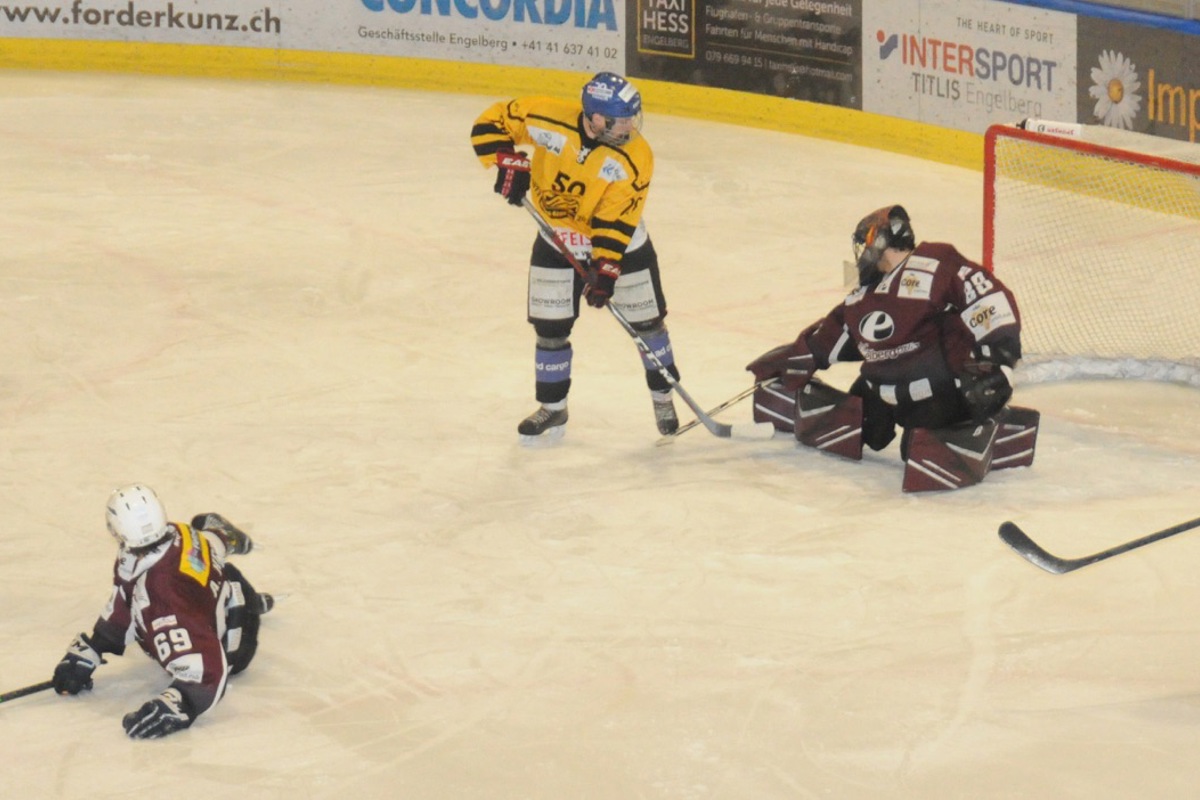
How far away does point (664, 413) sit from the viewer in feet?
19.7

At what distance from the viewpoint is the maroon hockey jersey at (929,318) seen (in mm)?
5406

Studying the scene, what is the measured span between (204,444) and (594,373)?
1.52m

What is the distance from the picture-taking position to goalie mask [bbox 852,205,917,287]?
5469 millimetres

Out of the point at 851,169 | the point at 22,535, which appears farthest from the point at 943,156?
the point at 22,535

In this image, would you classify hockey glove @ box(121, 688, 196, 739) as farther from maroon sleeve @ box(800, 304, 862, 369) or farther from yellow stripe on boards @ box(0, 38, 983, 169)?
yellow stripe on boards @ box(0, 38, 983, 169)

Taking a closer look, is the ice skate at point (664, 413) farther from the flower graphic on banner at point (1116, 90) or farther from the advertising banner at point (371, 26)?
the advertising banner at point (371, 26)

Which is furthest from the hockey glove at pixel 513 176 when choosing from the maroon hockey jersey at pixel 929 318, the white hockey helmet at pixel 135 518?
the white hockey helmet at pixel 135 518

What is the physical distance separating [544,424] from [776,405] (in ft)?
2.49

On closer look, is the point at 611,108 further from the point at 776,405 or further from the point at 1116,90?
the point at 1116,90

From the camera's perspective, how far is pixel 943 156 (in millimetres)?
9797

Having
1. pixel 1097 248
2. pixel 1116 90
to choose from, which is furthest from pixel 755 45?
pixel 1097 248

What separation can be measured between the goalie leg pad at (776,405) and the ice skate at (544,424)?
648mm

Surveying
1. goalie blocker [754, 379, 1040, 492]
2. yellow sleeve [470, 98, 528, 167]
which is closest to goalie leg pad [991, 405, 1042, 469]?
goalie blocker [754, 379, 1040, 492]

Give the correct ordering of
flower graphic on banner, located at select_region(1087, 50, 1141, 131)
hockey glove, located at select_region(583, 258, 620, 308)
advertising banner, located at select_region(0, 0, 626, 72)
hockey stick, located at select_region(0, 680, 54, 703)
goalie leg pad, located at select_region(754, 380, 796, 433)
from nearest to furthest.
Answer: hockey stick, located at select_region(0, 680, 54, 703) → hockey glove, located at select_region(583, 258, 620, 308) → goalie leg pad, located at select_region(754, 380, 796, 433) → flower graphic on banner, located at select_region(1087, 50, 1141, 131) → advertising banner, located at select_region(0, 0, 626, 72)
